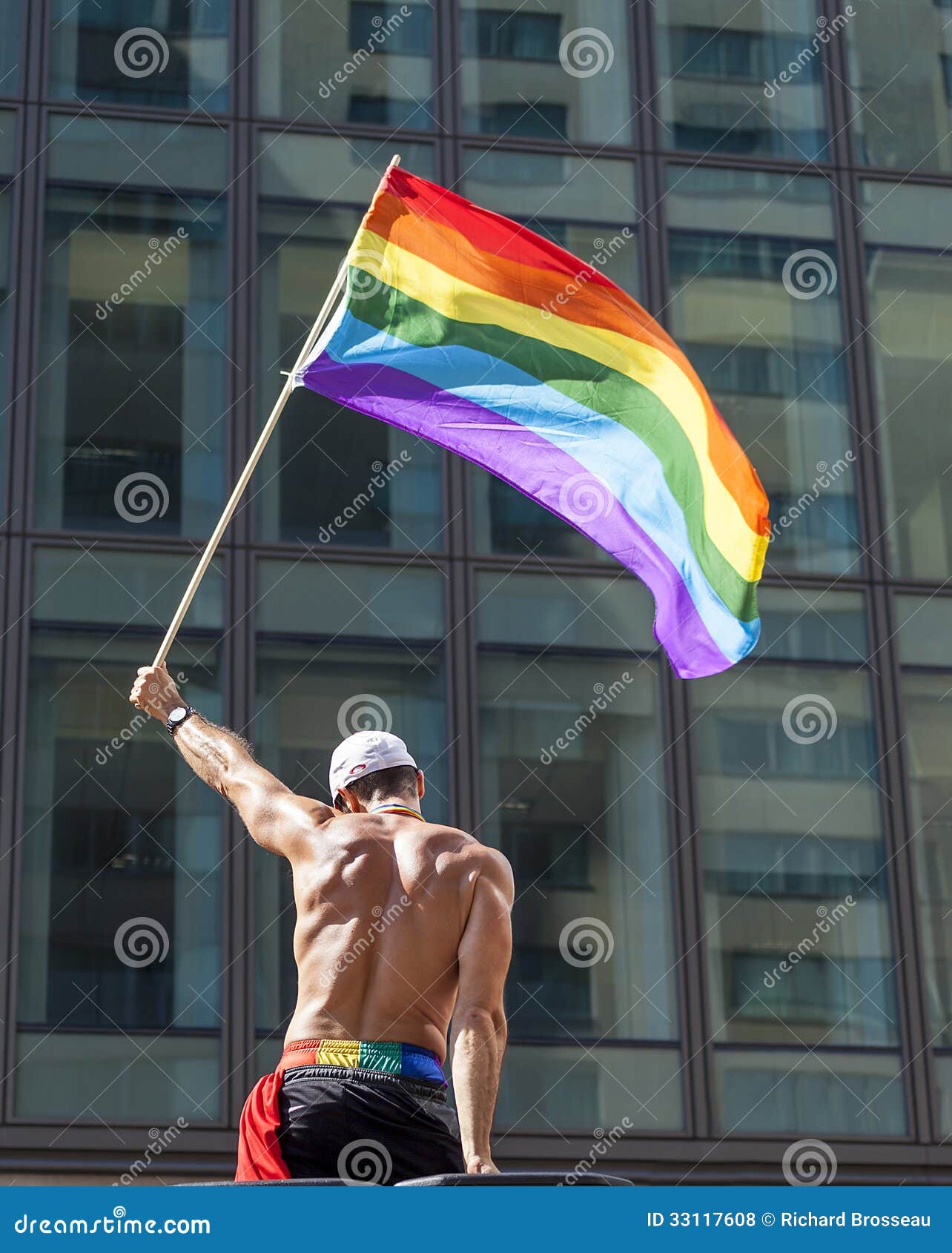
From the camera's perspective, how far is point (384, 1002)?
16.7ft

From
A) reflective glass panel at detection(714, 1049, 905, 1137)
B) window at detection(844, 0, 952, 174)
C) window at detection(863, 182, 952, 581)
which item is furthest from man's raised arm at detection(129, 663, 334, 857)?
window at detection(844, 0, 952, 174)

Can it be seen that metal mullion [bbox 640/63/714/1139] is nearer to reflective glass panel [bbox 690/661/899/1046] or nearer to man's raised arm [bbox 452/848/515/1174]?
reflective glass panel [bbox 690/661/899/1046]

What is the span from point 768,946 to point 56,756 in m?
5.28

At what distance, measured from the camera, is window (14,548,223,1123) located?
1255cm

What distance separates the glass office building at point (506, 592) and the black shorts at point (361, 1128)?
780 cm

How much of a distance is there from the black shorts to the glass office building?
307 inches

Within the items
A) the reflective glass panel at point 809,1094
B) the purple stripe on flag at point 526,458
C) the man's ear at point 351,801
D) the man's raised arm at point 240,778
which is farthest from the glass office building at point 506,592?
the man's ear at point 351,801

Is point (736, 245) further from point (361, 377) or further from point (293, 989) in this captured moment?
point (361, 377)

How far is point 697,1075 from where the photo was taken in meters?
13.2

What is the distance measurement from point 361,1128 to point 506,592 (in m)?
9.37

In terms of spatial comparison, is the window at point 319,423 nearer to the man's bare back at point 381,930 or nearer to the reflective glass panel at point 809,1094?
the reflective glass panel at point 809,1094

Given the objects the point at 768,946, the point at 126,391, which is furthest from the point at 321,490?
the point at 768,946

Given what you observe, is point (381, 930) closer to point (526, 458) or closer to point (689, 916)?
point (526, 458)

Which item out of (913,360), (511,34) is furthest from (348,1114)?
(511,34)
